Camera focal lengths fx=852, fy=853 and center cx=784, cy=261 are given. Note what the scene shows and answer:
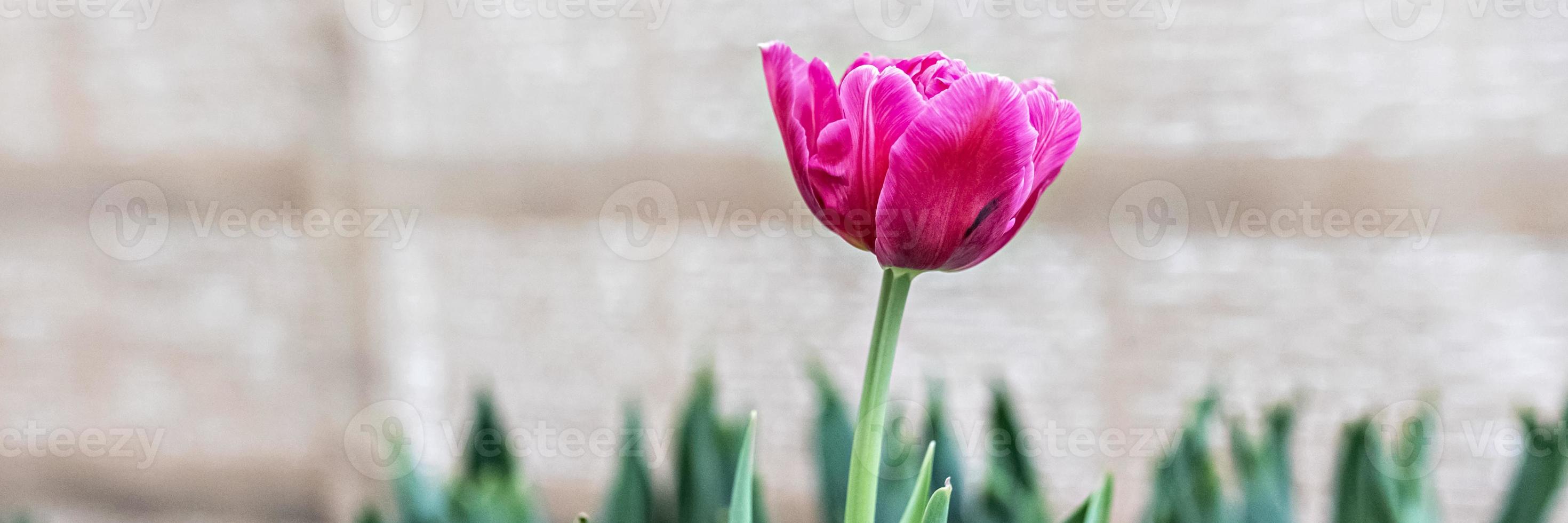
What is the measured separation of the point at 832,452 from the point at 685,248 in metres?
0.19

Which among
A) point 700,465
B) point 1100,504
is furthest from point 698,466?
point 1100,504

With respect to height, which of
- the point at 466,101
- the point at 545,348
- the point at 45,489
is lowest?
the point at 45,489

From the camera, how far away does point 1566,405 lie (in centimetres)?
20

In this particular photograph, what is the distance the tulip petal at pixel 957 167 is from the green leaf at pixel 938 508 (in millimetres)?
38

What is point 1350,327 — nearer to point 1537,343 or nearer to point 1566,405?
point 1537,343

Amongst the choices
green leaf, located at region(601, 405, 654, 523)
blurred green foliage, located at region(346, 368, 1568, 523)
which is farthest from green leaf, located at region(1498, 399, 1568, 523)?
green leaf, located at region(601, 405, 654, 523)

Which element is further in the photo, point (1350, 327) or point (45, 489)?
point (45, 489)

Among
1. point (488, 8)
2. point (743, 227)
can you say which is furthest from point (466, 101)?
point (743, 227)

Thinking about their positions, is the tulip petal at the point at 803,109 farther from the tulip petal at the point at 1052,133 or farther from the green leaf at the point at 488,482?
the green leaf at the point at 488,482

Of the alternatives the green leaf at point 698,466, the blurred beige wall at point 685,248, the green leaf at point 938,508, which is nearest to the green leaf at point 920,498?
the green leaf at point 938,508

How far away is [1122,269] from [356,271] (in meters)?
0.38

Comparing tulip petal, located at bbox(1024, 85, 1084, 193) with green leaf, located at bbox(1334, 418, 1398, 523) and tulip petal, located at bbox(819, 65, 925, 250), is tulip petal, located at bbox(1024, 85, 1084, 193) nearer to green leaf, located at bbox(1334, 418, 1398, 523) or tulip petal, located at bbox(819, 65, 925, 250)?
Result: tulip petal, located at bbox(819, 65, 925, 250)

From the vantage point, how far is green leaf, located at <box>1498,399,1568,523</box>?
200 millimetres

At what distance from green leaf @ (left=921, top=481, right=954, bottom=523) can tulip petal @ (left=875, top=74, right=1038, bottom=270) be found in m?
0.04
